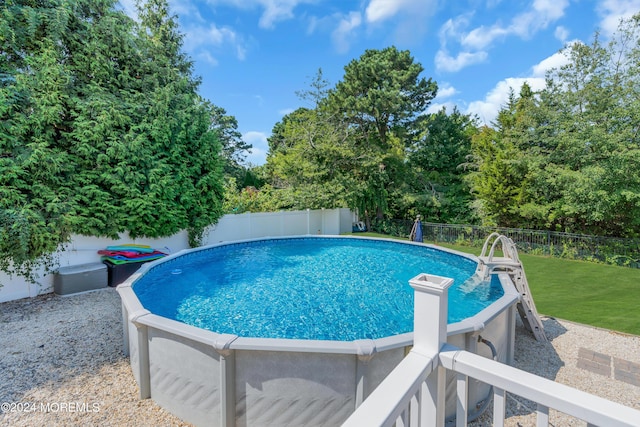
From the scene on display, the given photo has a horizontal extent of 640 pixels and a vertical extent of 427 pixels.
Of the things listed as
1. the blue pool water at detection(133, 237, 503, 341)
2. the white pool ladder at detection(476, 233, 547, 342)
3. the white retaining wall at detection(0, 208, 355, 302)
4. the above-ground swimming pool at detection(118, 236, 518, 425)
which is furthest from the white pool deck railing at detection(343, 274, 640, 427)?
the white retaining wall at detection(0, 208, 355, 302)

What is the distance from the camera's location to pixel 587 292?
7852 millimetres

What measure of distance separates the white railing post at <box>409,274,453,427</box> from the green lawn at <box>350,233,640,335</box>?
6.47m

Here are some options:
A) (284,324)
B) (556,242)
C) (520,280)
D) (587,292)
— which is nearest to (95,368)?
(284,324)

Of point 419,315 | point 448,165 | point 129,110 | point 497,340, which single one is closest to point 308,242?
point 129,110

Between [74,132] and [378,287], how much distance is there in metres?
8.99

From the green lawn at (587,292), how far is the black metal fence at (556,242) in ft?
3.03

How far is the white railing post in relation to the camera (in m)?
1.56

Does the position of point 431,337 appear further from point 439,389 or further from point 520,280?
point 520,280

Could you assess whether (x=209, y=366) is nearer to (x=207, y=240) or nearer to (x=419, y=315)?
(x=419, y=315)

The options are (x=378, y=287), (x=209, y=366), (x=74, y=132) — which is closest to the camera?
(x=209, y=366)

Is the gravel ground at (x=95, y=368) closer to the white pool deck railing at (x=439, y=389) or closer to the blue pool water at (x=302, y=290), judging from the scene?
the blue pool water at (x=302, y=290)

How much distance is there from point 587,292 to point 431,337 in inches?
354

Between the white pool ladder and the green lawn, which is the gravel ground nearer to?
the white pool ladder

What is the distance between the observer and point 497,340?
4215 millimetres
